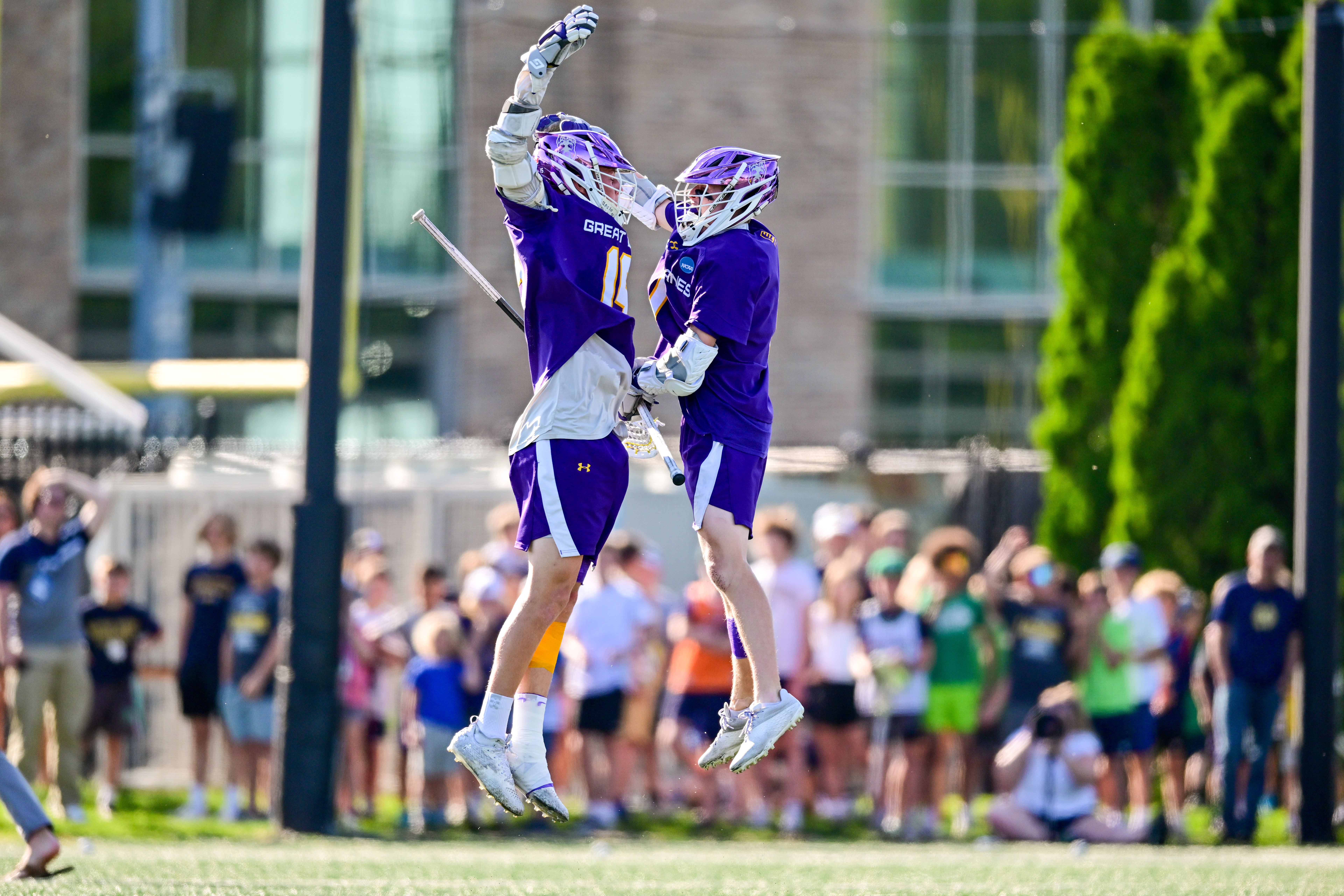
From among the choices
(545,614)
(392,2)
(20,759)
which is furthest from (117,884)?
(392,2)

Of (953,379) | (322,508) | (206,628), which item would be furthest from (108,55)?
(322,508)

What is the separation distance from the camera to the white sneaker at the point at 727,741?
22.2 feet

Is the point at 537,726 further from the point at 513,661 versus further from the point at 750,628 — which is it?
the point at 750,628

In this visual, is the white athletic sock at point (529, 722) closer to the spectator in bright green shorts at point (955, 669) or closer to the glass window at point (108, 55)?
the spectator in bright green shorts at point (955, 669)

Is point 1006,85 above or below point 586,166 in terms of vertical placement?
above

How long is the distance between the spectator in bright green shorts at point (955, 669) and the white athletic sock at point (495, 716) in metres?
6.03

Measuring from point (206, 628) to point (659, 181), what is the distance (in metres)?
8.57

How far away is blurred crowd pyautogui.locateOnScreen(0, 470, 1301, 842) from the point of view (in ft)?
38.6

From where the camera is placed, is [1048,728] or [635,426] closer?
[635,426]

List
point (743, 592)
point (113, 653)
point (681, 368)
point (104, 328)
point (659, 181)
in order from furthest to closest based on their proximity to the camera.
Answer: point (104, 328), point (659, 181), point (113, 653), point (743, 592), point (681, 368)

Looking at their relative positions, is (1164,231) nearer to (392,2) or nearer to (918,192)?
(918,192)

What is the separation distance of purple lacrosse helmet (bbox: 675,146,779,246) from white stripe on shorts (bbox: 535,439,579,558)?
0.89 metres

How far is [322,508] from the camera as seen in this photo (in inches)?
434

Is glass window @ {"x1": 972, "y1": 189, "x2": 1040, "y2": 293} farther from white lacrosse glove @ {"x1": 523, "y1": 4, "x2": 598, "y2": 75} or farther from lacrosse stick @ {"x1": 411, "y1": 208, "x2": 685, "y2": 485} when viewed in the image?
white lacrosse glove @ {"x1": 523, "y1": 4, "x2": 598, "y2": 75}
